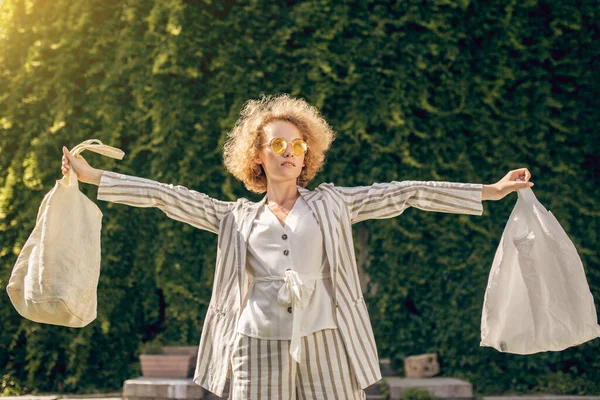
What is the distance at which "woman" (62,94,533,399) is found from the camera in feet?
8.50

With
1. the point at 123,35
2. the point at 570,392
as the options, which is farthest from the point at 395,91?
the point at 570,392

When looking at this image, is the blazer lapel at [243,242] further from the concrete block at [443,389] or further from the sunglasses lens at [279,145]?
the concrete block at [443,389]

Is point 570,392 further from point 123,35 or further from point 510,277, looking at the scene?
point 123,35

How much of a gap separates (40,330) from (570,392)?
3685 mm

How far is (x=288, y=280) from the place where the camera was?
2.58m

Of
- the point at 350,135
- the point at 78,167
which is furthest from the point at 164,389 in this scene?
the point at 78,167

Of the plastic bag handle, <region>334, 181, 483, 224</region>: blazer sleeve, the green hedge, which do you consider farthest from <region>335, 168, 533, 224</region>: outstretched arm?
the green hedge

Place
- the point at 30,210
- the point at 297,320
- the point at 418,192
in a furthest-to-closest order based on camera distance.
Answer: the point at 30,210 → the point at 418,192 → the point at 297,320

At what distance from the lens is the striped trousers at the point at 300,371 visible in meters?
2.58

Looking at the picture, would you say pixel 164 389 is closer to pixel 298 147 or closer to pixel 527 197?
pixel 298 147

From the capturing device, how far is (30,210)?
532cm

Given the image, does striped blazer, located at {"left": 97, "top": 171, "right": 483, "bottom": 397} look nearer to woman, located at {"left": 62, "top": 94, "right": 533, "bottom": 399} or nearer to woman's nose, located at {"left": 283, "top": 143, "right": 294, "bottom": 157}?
woman, located at {"left": 62, "top": 94, "right": 533, "bottom": 399}

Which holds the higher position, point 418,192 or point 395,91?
point 395,91

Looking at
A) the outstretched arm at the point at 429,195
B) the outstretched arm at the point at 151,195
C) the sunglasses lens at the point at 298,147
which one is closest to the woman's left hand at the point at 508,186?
the outstretched arm at the point at 429,195
